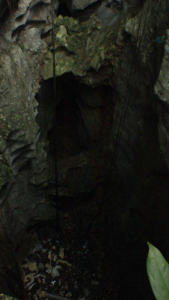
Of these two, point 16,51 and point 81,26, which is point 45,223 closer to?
point 16,51

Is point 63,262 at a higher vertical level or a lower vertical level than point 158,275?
lower

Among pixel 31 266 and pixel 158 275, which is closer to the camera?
pixel 158 275

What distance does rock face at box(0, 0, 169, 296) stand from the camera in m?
2.79

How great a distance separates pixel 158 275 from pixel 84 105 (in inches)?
165

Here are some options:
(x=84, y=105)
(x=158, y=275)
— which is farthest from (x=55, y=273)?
(x=158, y=275)

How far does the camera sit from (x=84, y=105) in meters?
4.65

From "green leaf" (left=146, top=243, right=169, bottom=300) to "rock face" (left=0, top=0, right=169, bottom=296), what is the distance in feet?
5.76

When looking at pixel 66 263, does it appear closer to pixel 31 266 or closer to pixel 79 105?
pixel 31 266

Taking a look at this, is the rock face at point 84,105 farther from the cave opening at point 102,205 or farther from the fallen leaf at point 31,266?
the fallen leaf at point 31,266

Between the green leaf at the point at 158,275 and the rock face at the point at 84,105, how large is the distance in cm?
176

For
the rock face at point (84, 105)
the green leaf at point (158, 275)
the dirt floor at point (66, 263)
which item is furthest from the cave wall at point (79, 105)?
the green leaf at point (158, 275)

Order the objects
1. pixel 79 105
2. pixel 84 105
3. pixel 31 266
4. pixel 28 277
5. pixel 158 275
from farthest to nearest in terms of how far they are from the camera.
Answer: pixel 79 105, pixel 84 105, pixel 31 266, pixel 28 277, pixel 158 275

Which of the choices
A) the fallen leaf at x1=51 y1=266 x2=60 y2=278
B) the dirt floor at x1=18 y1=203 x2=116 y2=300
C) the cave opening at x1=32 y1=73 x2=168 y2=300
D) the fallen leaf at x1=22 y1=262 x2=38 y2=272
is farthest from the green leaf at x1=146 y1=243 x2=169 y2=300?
the fallen leaf at x1=22 y1=262 x2=38 y2=272

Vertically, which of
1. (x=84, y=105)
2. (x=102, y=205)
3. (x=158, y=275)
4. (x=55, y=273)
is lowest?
(x=55, y=273)
